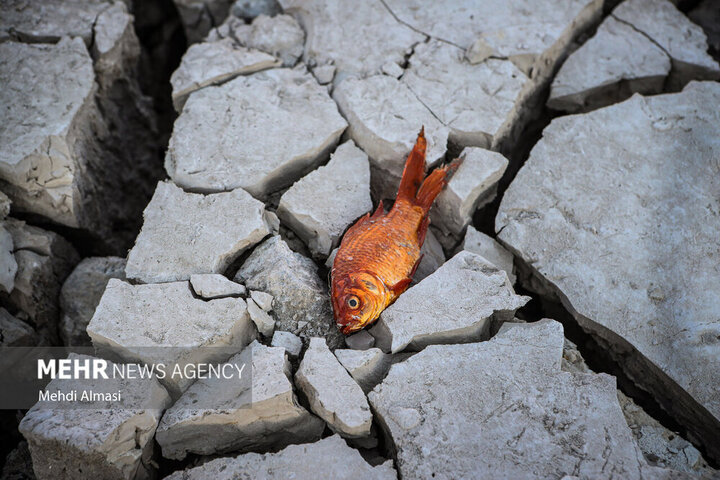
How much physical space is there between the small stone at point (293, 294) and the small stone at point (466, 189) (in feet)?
2.34

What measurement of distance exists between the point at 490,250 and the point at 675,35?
1755 millimetres

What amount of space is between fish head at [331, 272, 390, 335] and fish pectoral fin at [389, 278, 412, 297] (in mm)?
52

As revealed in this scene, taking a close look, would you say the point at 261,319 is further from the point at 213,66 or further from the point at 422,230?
the point at 213,66

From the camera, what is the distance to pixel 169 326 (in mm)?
2125

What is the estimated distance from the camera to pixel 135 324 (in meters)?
2.12

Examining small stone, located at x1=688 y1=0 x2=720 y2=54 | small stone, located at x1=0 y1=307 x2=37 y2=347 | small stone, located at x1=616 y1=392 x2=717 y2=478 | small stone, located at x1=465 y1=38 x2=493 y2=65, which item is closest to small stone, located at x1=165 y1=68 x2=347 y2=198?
small stone, located at x1=465 y1=38 x2=493 y2=65

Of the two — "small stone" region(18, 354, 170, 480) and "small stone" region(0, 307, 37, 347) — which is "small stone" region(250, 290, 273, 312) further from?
"small stone" region(0, 307, 37, 347)

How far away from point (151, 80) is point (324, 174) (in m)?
1.81

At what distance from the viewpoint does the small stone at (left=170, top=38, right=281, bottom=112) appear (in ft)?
9.50

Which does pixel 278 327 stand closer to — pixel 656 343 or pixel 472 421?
pixel 472 421

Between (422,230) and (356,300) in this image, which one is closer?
(356,300)

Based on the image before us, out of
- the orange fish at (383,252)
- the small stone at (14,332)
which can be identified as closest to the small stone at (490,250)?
the orange fish at (383,252)

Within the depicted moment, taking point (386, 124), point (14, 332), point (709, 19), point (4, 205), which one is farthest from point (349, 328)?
point (709, 19)

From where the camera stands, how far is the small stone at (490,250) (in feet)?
8.30
